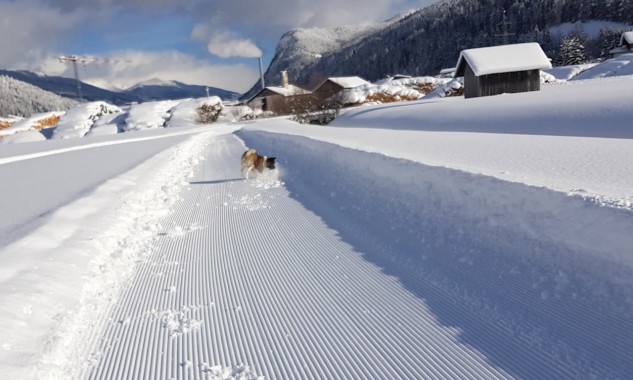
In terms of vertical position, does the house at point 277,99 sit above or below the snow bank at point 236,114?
above

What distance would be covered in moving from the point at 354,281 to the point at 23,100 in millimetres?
221716

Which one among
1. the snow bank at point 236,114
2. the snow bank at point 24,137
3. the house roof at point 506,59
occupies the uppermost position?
the house roof at point 506,59

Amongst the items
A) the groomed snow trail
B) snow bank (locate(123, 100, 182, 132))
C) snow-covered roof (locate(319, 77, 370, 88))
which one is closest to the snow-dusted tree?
snow-covered roof (locate(319, 77, 370, 88))

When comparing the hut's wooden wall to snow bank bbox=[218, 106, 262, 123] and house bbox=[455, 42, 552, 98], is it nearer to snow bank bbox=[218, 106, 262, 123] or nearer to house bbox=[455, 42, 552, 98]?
house bbox=[455, 42, 552, 98]

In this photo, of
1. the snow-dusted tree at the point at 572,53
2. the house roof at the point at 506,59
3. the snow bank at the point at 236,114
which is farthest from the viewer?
the snow bank at the point at 236,114

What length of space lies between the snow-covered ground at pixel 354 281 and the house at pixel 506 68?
90.8ft

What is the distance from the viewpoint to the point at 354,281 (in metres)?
4.40

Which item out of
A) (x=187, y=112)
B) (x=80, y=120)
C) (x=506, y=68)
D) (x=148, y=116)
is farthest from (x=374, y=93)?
(x=80, y=120)

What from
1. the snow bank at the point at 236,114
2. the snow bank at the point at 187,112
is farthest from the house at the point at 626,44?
the snow bank at the point at 187,112

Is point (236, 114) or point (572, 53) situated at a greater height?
point (572, 53)

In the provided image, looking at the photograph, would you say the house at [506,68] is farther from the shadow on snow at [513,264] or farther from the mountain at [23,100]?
the mountain at [23,100]

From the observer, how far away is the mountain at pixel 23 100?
175 meters

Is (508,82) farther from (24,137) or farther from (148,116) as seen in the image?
(24,137)

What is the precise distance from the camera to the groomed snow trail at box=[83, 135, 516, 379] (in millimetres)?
3043
